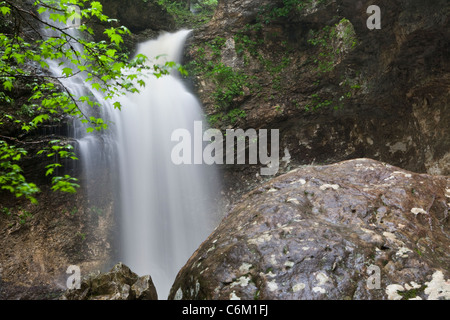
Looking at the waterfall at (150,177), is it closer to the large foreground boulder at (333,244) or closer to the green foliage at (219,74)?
the green foliage at (219,74)

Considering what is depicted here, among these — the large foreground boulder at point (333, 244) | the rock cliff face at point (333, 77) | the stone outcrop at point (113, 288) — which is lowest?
the stone outcrop at point (113, 288)

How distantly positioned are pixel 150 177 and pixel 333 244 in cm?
759

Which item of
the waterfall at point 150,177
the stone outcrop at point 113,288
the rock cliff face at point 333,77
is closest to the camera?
the stone outcrop at point 113,288

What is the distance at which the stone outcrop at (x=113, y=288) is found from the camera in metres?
3.53

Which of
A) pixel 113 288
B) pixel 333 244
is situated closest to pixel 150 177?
pixel 113 288

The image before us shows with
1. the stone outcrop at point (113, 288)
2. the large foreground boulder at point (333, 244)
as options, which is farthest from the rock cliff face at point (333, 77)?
the stone outcrop at point (113, 288)

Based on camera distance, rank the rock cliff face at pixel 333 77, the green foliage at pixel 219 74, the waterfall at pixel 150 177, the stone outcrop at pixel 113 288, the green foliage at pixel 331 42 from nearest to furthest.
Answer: the stone outcrop at pixel 113 288
the rock cliff face at pixel 333 77
the waterfall at pixel 150 177
the green foliage at pixel 331 42
the green foliage at pixel 219 74

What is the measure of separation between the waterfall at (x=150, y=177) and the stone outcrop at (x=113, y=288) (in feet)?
12.5

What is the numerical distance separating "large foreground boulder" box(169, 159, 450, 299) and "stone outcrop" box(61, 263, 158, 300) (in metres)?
1.15

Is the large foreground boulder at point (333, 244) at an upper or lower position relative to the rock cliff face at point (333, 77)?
lower

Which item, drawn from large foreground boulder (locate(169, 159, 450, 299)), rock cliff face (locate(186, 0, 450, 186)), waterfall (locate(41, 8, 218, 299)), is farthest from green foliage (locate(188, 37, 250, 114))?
large foreground boulder (locate(169, 159, 450, 299))

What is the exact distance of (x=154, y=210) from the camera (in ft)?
29.8

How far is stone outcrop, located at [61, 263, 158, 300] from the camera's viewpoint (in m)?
3.53

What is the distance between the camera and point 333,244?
2324 millimetres
